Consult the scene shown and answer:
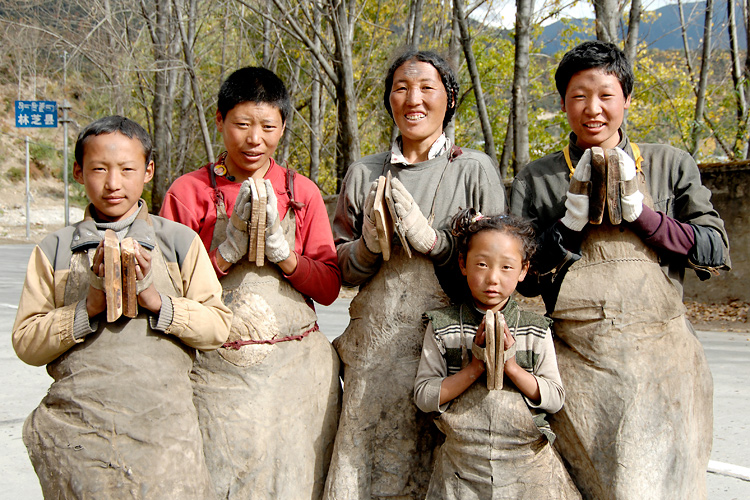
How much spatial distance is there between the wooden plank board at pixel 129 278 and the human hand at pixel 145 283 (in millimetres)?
20

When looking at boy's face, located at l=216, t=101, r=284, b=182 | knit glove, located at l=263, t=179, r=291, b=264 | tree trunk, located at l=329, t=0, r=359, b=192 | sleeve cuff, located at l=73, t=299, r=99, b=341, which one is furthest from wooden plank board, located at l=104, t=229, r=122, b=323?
tree trunk, located at l=329, t=0, r=359, b=192

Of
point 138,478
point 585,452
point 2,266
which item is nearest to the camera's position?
point 138,478

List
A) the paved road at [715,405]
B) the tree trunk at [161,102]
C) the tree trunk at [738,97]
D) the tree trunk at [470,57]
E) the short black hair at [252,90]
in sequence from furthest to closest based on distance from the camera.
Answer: the tree trunk at [161,102] → the tree trunk at [738,97] → the tree trunk at [470,57] → the paved road at [715,405] → the short black hair at [252,90]

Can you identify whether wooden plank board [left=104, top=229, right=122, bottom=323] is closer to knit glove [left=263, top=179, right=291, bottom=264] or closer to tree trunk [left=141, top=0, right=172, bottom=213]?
knit glove [left=263, top=179, right=291, bottom=264]

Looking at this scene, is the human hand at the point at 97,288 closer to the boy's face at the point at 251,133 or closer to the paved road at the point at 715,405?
the boy's face at the point at 251,133

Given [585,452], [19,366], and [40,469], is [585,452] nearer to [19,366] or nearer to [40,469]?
[40,469]

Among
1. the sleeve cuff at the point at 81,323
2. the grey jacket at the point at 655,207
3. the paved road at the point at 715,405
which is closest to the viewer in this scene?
the sleeve cuff at the point at 81,323

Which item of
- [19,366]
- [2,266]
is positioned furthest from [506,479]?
[2,266]

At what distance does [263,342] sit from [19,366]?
414 cm

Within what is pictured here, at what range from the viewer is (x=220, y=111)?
2506mm

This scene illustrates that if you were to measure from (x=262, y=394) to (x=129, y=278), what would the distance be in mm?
754

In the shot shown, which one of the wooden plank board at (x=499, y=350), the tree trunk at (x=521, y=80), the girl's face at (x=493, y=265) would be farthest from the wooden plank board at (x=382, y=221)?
the tree trunk at (x=521, y=80)

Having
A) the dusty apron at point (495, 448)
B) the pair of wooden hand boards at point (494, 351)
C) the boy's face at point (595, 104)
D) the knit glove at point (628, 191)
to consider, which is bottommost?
the dusty apron at point (495, 448)

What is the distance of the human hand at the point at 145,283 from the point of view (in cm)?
188
